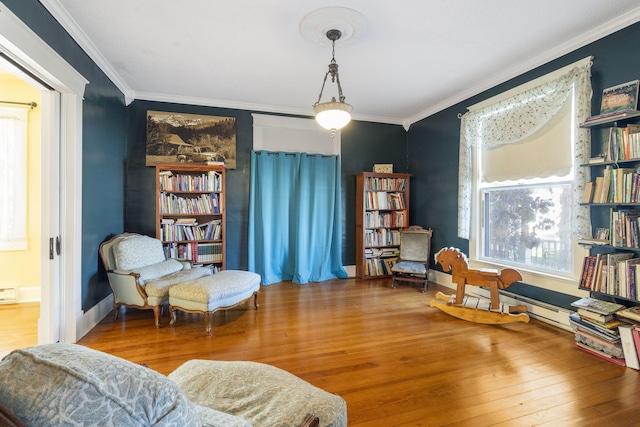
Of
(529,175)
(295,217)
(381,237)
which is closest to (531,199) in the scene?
(529,175)

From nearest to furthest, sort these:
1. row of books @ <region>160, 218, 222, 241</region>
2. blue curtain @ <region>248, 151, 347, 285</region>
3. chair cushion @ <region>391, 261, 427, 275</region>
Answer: row of books @ <region>160, 218, 222, 241</region>, chair cushion @ <region>391, 261, 427, 275</region>, blue curtain @ <region>248, 151, 347, 285</region>

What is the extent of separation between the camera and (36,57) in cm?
205

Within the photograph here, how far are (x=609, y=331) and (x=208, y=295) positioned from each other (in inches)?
130

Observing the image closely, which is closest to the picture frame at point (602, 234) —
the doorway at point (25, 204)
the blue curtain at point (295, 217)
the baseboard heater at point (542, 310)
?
the baseboard heater at point (542, 310)

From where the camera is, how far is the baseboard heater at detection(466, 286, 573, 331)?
9.55 ft

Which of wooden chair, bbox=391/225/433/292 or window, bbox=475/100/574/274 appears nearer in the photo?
window, bbox=475/100/574/274

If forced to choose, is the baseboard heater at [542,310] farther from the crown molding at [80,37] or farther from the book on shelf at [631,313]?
the crown molding at [80,37]

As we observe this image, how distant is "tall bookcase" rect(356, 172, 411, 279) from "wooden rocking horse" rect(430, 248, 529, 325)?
1.50 metres

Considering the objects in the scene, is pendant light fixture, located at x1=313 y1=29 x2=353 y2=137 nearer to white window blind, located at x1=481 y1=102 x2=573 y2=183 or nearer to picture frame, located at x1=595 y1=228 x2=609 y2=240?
white window blind, located at x1=481 y1=102 x2=573 y2=183

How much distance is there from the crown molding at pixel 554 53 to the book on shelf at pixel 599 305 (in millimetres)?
2283

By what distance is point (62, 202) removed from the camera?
2574 millimetres

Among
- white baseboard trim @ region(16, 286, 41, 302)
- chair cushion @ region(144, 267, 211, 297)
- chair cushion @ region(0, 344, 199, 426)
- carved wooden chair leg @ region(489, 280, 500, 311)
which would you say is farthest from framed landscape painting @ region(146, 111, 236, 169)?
chair cushion @ region(0, 344, 199, 426)

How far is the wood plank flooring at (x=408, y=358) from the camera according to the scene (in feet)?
5.78

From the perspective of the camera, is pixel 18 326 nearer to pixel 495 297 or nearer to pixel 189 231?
pixel 189 231
